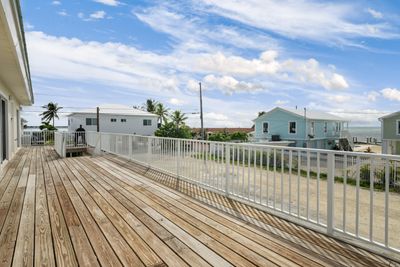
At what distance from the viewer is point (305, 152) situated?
2623 mm

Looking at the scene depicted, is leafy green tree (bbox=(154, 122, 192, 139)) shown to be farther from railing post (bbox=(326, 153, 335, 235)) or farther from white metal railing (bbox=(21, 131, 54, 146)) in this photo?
railing post (bbox=(326, 153, 335, 235))

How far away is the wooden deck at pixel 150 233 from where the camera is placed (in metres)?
1.91

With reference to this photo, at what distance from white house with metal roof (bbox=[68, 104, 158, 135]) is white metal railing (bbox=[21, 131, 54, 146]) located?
6054 millimetres

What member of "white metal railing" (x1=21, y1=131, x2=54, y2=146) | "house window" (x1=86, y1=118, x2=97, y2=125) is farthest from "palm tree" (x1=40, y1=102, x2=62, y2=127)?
"white metal railing" (x1=21, y1=131, x2=54, y2=146)

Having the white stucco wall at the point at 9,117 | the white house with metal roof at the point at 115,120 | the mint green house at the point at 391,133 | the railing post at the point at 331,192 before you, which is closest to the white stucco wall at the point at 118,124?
the white house with metal roof at the point at 115,120

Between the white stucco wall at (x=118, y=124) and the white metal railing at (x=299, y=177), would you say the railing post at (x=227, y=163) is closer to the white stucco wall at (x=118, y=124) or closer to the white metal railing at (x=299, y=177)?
the white metal railing at (x=299, y=177)

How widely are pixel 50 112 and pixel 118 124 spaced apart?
18704mm

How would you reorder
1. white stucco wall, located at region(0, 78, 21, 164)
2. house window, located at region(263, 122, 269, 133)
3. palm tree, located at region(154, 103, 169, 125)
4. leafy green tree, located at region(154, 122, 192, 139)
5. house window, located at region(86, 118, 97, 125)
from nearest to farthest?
white stucco wall, located at region(0, 78, 21, 164) → leafy green tree, located at region(154, 122, 192, 139) → house window, located at region(86, 118, 97, 125) → house window, located at region(263, 122, 269, 133) → palm tree, located at region(154, 103, 169, 125)

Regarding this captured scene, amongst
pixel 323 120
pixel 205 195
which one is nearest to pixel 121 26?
pixel 205 195

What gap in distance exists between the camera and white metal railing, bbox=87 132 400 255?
2.20m

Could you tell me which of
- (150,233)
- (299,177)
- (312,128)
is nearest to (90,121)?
(312,128)

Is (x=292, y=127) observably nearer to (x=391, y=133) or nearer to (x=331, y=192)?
(x=391, y=133)

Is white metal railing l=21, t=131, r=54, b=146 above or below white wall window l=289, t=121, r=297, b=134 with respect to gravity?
below

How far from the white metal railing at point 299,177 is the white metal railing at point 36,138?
39.8ft
